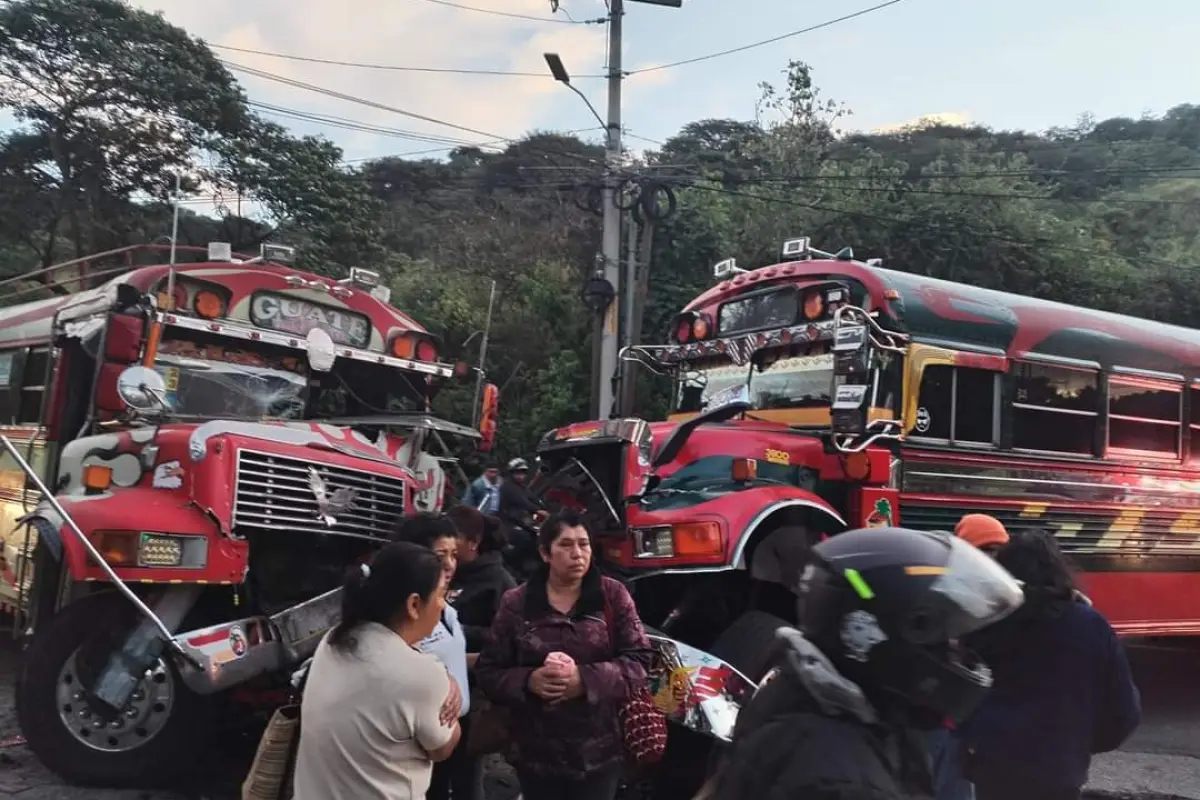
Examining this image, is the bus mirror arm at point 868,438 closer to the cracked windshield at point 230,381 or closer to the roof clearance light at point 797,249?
the roof clearance light at point 797,249

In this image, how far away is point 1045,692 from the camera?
115 inches

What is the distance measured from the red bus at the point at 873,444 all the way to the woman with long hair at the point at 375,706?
2852 millimetres

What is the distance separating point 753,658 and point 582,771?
2186mm

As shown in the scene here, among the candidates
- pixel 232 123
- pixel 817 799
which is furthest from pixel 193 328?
pixel 232 123

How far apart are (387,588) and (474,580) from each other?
185 cm


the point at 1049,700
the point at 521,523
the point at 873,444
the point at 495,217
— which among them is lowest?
the point at 1049,700

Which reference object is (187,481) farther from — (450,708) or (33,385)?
(450,708)

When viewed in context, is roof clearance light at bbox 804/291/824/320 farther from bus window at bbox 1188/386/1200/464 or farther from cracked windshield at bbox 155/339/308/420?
bus window at bbox 1188/386/1200/464

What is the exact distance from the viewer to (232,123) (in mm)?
19625

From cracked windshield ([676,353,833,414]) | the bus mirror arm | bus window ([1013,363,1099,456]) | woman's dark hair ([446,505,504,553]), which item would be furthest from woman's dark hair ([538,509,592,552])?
bus window ([1013,363,1099,456])

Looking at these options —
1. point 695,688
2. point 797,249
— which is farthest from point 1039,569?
point 797,249

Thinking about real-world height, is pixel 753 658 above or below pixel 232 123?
below

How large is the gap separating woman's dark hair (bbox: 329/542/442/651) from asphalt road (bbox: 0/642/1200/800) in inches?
112

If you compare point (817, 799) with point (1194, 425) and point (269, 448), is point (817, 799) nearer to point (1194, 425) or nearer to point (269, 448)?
point (269, 448)
